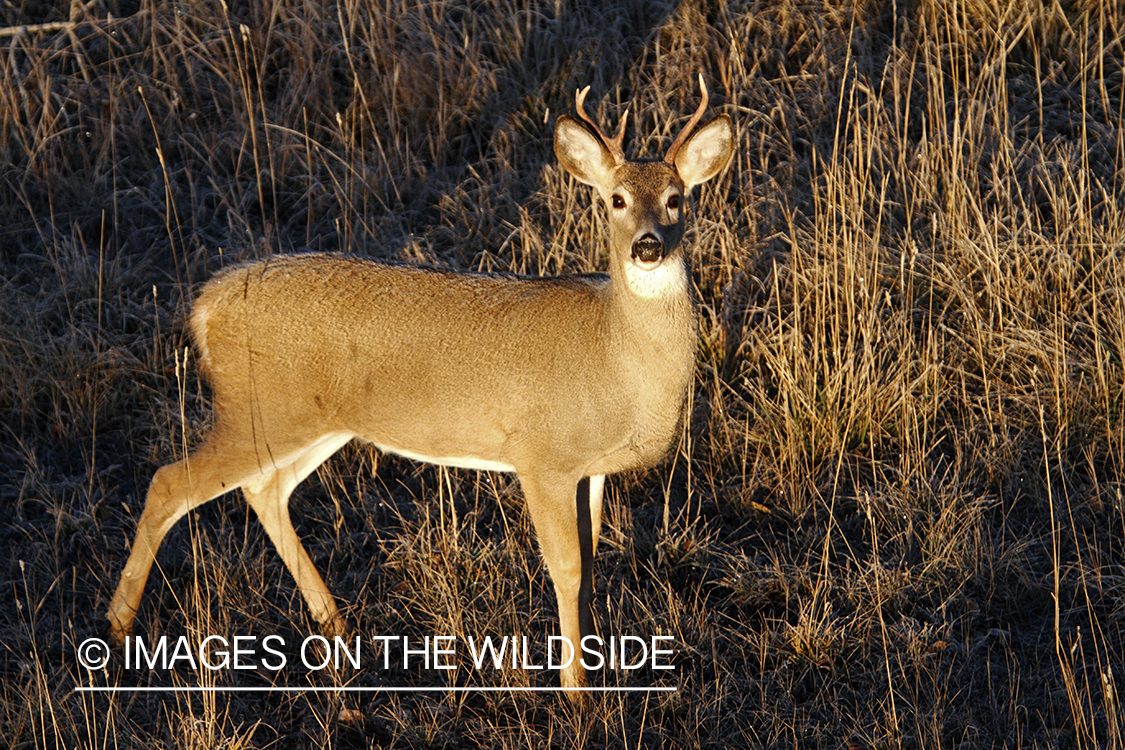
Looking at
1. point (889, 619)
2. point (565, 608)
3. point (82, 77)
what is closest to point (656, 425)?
point (565, 608)

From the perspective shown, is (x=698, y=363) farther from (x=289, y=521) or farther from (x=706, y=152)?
(x=289, y=521)

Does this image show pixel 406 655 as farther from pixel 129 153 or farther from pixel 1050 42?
pixel 1050 42

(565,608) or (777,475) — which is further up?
(777,475)

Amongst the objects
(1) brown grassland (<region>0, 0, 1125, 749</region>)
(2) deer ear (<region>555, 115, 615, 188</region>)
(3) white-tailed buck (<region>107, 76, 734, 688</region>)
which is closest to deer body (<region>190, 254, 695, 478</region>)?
(3) white-tailed buck (<region>107, 76, 734, 688</region>)

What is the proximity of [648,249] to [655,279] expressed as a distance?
0.27 metres

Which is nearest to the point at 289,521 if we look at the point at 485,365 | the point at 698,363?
the point at 485,365

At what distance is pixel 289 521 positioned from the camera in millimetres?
4539

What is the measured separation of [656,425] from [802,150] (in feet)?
11.2

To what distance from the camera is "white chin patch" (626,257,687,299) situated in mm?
3832

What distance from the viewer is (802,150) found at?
269 inches

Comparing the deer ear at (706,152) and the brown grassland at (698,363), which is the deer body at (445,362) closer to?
the deer ear at (706,152)

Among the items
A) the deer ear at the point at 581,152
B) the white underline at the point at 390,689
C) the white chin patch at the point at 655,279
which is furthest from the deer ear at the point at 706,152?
the white underline at the point at 390,689

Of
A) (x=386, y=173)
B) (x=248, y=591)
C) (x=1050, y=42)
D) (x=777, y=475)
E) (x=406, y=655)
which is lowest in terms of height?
(x=406, y=655)

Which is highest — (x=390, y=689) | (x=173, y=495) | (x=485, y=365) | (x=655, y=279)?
(x=655, y=279)
